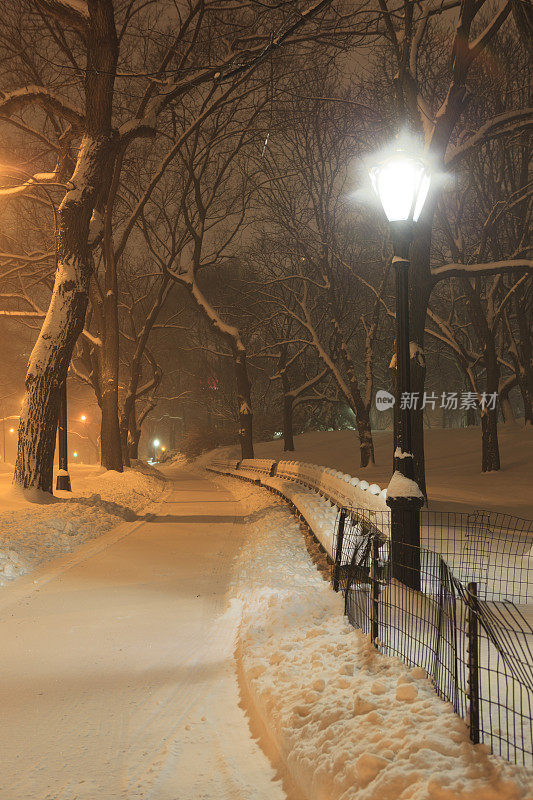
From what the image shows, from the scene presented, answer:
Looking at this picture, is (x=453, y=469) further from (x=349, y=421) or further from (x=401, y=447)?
(x=349, y=421)

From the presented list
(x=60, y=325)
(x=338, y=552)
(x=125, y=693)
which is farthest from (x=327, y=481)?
(x=125, y=693)

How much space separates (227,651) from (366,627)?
3.97 ft

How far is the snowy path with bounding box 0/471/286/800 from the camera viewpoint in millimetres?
3668

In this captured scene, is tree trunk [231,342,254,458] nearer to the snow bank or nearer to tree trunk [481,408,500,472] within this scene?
tree trunk [481,408,500,472]

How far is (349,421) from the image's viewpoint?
190ft

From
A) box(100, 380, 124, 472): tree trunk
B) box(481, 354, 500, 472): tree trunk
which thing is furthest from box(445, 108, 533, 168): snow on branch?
box(100, 380, 124, 472): tree trunk

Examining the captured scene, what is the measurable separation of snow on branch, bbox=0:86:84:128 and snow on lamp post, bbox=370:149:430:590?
35.0ft

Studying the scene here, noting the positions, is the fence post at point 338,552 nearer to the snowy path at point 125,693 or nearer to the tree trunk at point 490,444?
the snowy path at point 125,693

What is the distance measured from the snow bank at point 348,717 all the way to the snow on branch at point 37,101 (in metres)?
12.9

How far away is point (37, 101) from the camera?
15359 millimetres

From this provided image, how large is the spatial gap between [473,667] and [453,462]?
26.1m

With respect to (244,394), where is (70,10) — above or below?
above

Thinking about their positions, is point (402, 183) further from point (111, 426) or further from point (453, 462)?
point (453, 462)

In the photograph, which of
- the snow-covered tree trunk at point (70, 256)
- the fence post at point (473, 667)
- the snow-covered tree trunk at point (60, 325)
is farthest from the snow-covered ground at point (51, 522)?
the fence post at point (473, 667)
